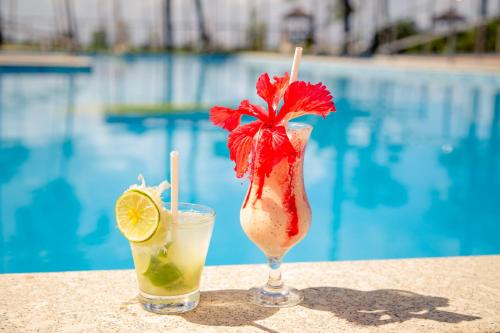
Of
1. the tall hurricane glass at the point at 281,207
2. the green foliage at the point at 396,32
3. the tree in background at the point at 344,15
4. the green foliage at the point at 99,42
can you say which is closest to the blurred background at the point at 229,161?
the tall hurricane glass at the point at 281,207

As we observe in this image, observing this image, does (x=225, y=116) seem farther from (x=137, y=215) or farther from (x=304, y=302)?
(x=304, y=302)

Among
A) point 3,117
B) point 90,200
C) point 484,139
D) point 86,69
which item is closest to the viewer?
point 90,200

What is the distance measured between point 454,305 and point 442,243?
86.8 inches

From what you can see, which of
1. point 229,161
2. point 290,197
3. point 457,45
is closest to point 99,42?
point 457,45

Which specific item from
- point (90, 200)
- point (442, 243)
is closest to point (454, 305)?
point (442, 243)

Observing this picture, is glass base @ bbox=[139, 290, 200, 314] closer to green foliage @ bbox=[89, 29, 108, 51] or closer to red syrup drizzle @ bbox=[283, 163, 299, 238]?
red syrup drizzle @ bbox=[283, 163, 299, 238]

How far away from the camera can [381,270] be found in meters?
1.86

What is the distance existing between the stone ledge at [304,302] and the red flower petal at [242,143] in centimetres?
37

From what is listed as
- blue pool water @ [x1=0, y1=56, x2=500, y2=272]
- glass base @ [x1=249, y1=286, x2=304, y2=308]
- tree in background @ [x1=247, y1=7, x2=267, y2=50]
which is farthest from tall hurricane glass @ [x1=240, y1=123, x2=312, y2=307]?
tree in background @ [x1=247, y1=7, x2=267, y2=50]

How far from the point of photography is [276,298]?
1.56 m

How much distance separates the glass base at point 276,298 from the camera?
156 cm

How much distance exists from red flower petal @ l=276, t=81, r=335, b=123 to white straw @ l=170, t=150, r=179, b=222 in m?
0.28

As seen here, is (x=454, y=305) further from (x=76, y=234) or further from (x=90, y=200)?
(x=90, y=200)

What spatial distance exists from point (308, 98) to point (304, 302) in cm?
54
